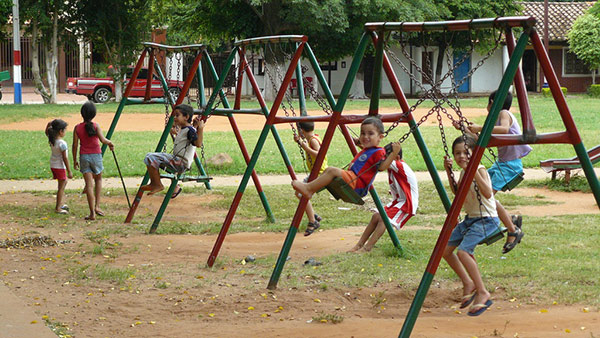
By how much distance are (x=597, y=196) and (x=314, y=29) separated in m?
26.7

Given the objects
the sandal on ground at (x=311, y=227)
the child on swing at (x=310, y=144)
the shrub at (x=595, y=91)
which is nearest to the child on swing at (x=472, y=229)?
the child on swing at (x=310, y=144)

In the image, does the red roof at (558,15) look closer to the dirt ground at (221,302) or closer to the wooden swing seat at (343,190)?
the dirt ground at (221,302)

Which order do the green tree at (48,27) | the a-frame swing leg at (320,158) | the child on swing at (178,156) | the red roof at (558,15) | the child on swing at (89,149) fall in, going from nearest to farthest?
the a-frame swing leg at (320,158)
the child on swing at (178,156)
the child on swing at (89,149)
the green tree at (48,27)
the red roof at (558,15)

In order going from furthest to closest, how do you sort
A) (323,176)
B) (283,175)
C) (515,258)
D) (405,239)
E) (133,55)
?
(133,55)
(283,175)
(405,239)
(515,258)
(323,176)

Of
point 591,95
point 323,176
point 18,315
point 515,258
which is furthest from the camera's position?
point 591,95

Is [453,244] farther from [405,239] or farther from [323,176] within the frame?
[405,239]

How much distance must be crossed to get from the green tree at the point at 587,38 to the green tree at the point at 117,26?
2094cm

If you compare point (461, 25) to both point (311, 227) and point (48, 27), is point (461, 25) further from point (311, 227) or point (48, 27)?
point (48, 27)

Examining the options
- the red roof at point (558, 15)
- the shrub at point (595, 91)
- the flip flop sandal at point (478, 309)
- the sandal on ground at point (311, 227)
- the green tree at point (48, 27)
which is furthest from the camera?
the red roof at point (558, 15)

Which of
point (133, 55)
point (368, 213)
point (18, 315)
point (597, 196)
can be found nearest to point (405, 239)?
point (368, 213)

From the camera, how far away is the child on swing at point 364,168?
240 inches

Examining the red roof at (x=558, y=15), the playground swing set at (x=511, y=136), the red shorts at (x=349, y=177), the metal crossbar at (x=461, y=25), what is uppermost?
the red roof at (x=558, y=15)

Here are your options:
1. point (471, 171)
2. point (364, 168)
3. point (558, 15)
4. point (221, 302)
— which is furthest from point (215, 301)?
point (558, 15)

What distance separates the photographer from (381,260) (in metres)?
7.45
